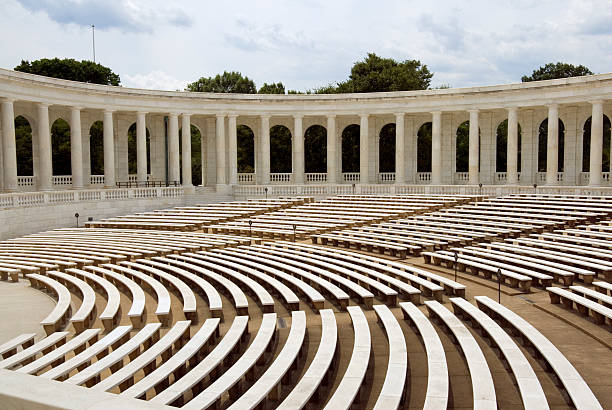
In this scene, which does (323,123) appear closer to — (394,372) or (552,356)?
(552,356)

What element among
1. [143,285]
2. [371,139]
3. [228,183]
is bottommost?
[143,285]

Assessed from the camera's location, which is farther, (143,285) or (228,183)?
(228,183)

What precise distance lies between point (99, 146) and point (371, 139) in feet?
131

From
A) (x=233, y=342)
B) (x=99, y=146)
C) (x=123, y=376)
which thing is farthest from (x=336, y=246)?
(x=99, y=146)

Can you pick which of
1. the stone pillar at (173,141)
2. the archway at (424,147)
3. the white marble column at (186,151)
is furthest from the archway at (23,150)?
the archway at (424,147)

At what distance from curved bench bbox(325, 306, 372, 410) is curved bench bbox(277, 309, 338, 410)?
0.41 meters

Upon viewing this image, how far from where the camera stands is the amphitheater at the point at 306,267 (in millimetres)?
12047

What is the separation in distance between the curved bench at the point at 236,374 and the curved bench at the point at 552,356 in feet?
20.7

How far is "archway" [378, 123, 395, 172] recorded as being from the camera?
250ft

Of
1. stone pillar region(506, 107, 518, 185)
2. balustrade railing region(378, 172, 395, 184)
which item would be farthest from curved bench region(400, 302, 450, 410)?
balustrade railing region(378, 172, 395, 184)

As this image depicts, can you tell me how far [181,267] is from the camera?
27.2 meters

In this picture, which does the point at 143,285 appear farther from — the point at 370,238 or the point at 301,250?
the point at 370,238

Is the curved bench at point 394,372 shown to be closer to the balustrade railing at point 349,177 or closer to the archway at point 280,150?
the balustrade railing at point 349,177

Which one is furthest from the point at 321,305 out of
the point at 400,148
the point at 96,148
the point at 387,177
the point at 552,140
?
the point at 96,148
